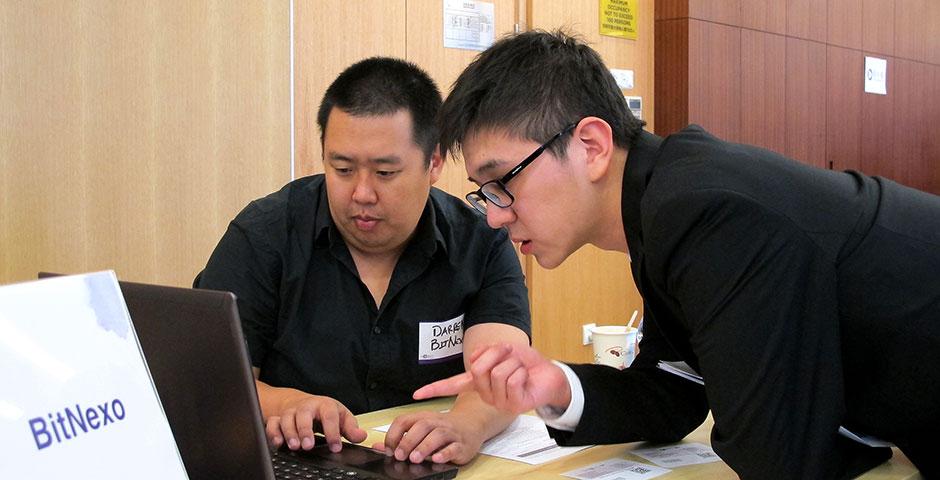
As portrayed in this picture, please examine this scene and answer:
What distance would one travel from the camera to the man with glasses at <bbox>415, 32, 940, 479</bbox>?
1.17 metres

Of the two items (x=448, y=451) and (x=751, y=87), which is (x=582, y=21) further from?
(x=448, y=451)

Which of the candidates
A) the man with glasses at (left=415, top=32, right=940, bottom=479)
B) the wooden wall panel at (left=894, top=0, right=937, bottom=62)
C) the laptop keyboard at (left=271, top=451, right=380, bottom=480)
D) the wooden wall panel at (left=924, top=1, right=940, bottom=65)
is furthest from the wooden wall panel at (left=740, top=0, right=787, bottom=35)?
the laptop keyboard at (left=271, top=451, right=380, bottom=480)

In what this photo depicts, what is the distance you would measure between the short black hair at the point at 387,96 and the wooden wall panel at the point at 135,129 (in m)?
1.06

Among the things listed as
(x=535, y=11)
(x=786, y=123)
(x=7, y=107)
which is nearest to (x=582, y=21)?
(x=535, y=11)

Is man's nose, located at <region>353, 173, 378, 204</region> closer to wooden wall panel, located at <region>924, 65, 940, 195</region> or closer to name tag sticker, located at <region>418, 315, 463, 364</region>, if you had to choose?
name tag sticker, located at <region>418, 315, 463, 364</region>

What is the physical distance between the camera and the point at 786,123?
5.10 metres

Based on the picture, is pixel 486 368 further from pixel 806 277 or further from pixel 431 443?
pixel 806 277

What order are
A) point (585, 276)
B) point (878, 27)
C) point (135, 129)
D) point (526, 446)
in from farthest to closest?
point (878, 27), point (585, 276), point (135, 129), point (526, 446)

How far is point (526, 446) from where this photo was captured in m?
1.54

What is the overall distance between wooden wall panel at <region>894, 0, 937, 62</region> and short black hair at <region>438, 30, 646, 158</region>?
5.19 meters

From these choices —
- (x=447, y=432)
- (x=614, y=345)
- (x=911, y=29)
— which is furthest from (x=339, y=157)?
(x=911, y=29)

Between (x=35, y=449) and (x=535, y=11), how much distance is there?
342 centimetres

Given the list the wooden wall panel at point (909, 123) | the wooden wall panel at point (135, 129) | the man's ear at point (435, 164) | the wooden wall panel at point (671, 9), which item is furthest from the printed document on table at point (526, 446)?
the wooden wall panel at point (909, 123)

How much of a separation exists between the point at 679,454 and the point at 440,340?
0.63m
